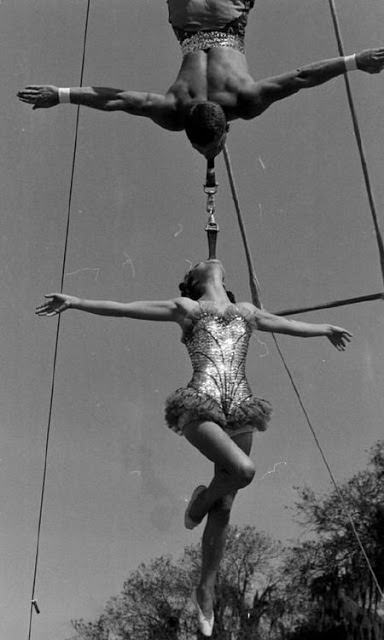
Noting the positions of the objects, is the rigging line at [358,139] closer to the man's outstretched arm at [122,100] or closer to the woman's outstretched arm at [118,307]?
the man's outstretched arm at [122,100]

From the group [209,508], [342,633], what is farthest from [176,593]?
[209,508]

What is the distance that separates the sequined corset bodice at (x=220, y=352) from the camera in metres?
8.14

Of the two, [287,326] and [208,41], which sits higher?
[208,41]

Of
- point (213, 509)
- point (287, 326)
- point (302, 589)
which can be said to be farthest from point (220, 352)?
point (302, 589)


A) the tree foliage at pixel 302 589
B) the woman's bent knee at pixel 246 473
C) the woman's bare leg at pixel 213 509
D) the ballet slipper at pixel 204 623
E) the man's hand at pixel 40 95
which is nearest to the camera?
the woman's bent knee at pixel 246 473

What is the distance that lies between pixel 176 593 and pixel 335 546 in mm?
3203

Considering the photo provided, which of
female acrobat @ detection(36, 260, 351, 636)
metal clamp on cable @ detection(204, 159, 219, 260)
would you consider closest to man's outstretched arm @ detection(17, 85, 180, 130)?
metal clamp on cable @ detection(204, 159, 219, 260)

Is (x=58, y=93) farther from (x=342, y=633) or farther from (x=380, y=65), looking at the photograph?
(x=342, y=633)

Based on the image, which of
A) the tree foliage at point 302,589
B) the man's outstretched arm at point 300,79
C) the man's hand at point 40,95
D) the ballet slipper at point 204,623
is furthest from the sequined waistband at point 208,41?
the tree foliage at point 302,589

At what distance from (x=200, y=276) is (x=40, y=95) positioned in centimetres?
177

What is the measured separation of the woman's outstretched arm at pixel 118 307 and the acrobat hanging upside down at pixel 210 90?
3.75ft

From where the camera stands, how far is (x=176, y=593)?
22547 millimetres

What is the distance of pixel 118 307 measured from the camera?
26.7 ft

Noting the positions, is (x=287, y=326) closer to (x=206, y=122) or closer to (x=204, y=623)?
(x=206, y=122)
